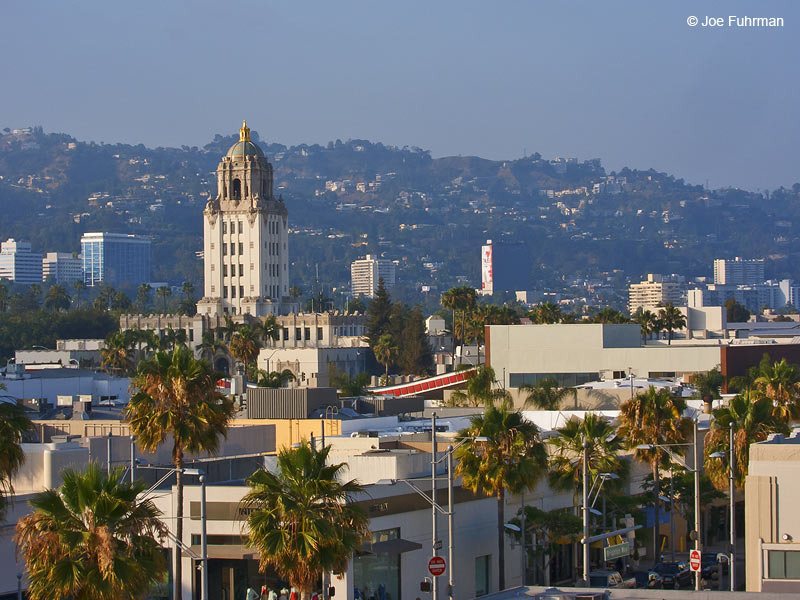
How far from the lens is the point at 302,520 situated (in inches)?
1519

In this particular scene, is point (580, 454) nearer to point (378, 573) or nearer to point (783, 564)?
point (378, 573)

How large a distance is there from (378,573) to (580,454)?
1176cm

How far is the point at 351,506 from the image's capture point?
39625 millimetres

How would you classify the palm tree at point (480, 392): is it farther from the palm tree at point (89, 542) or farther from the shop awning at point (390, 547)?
the palm tree at point (89, 542)

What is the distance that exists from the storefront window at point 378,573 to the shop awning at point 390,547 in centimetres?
17

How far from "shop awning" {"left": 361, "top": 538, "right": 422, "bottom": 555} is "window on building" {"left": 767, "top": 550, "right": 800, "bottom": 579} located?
1216 centimetres

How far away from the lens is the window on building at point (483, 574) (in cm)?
5617

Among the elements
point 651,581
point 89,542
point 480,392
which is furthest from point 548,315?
point 89,542

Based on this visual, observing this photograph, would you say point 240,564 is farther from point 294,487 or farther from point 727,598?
point 727,598

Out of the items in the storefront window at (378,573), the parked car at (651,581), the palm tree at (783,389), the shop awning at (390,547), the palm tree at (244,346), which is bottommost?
the parked car at (651,581)

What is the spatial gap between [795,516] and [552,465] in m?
19.2

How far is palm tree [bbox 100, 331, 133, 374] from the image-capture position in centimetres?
16712

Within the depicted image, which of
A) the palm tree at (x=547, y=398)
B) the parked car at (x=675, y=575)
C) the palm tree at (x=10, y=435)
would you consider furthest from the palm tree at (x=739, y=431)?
the palm tree at (x=547, y=398)

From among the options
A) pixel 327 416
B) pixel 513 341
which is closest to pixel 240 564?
pixel 327 416
